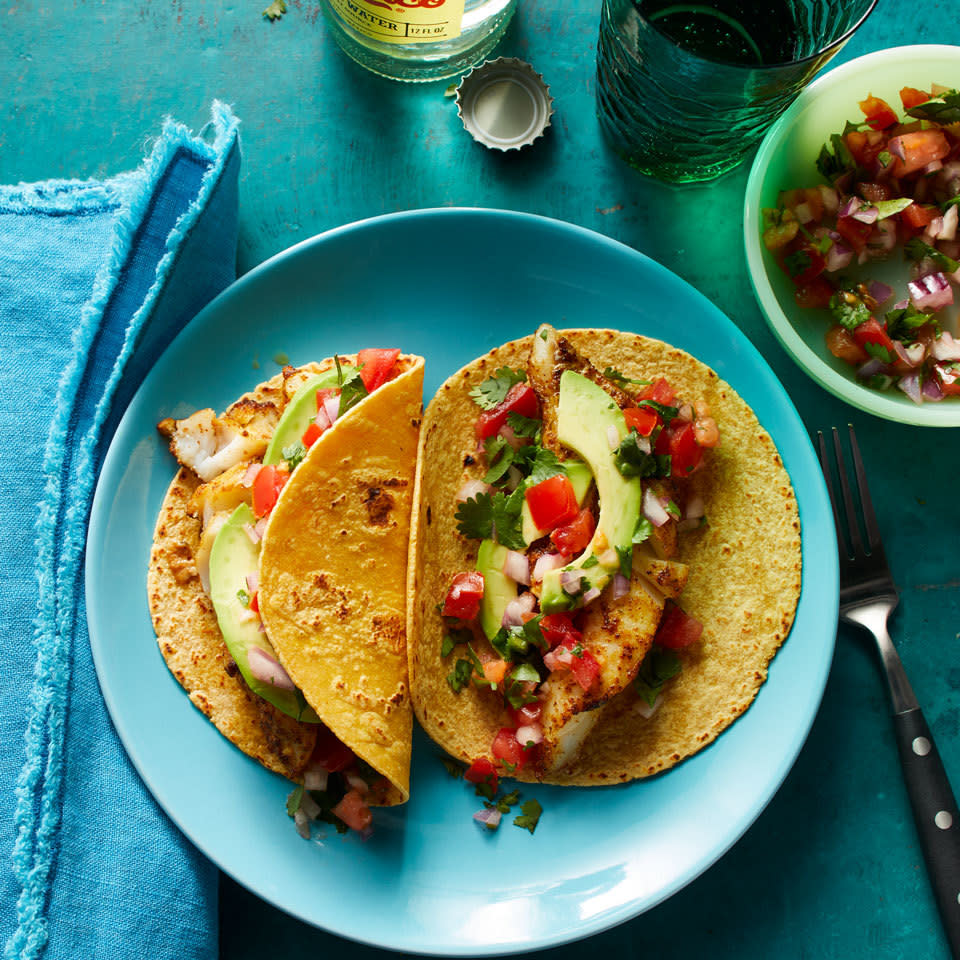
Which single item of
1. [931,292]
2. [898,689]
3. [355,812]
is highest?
[931,292]

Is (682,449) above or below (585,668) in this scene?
above

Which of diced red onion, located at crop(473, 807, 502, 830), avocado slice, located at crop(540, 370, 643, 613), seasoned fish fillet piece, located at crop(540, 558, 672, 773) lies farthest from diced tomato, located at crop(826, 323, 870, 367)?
diced red onion, located at crop(473, 807, 502, 830)

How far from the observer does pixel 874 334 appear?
3137 mm

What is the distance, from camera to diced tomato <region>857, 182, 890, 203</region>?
10.5 ft

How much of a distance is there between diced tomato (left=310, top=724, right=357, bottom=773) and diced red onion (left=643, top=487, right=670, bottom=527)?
4.40 ft

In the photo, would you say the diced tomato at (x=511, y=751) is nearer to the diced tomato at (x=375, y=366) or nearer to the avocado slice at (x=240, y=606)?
the avocado slice at (x=240, y=606)

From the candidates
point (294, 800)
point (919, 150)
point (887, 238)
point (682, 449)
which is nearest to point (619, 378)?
point (682, 449)

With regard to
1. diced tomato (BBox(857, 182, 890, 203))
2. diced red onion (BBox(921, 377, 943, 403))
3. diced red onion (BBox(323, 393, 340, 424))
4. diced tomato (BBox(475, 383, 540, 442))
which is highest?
diced tomato (BBox(857, 182, 890, 203))

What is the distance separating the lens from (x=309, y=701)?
2654 millimetres

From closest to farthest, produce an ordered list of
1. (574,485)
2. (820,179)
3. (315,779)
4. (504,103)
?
1. (574,485)
2. (315,779)
3. (820,179)
4. (504,103)

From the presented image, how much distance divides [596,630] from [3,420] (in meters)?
2.35

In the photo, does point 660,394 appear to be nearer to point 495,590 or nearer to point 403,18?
point 495,590

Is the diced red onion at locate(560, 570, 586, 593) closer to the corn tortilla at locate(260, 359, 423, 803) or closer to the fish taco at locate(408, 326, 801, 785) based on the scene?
the fish taco at locate(408, 326, 801, 785)

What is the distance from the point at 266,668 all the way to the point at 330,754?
17.3 inches
